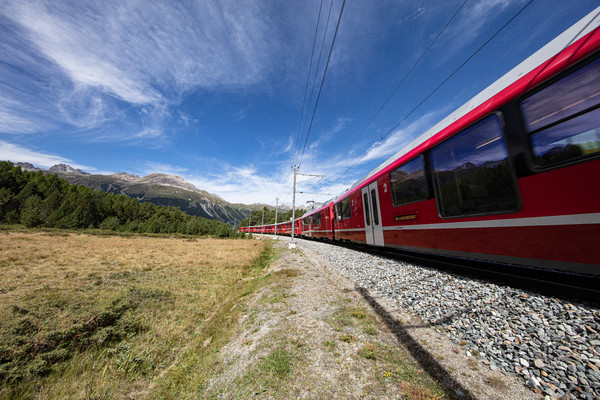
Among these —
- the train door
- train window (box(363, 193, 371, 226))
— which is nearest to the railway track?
the train door

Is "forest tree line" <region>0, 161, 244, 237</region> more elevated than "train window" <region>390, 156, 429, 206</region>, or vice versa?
"forest tree line" <region>0, 161, 244, 237</region>

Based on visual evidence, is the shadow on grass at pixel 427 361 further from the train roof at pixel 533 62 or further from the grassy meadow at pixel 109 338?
the train roof at pixel 533 62

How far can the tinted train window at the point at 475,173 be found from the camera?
388 centimetres

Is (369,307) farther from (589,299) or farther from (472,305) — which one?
(589,299)

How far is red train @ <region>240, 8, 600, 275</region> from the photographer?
114 inches

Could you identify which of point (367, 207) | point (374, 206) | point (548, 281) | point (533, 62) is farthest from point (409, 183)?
point (548, 281)

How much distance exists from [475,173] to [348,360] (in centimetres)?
453

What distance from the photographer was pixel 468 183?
15.2 feet

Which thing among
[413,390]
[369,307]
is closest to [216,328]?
[369,307]

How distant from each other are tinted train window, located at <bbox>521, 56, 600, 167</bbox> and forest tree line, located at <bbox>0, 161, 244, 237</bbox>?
206ft

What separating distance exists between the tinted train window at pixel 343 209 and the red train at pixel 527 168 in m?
6.55

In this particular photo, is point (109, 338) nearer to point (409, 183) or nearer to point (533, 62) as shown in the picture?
point (409, 183)

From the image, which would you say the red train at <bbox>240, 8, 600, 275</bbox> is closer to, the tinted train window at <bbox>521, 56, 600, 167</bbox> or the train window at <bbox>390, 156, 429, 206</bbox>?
the tinted train window at <bbox>521, 56, 600, 167</bbox>

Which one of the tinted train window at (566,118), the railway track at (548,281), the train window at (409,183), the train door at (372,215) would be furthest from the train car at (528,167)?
the train door at (372,215)
